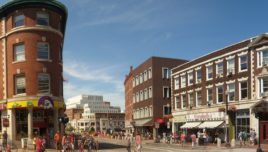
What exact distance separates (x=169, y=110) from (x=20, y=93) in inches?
1373

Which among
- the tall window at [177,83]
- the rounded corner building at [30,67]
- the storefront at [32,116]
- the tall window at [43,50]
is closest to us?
the storefront at [32,116]

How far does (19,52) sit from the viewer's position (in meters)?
38.1

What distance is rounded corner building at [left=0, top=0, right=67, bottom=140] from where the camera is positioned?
37188 millimetres

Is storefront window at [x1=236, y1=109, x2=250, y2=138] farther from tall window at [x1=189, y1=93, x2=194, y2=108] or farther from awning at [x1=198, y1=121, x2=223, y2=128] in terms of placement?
tall window at [x1=189, y1=93, x2=194, y2=108]

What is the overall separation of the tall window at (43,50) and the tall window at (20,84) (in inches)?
106

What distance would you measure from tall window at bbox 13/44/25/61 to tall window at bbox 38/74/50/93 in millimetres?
2503

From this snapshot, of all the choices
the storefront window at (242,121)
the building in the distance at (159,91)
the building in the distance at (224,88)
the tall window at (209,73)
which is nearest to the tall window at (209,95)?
the building in the distance at (224,88)

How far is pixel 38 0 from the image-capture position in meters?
37.5

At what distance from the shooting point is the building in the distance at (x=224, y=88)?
38.9 meters

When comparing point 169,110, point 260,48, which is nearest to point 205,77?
point 260,48

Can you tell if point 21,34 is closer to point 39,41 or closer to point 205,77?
point 39,41

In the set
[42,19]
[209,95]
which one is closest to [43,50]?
[42,19]

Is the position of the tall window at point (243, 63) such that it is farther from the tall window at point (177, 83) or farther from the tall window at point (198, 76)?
the tall window at point (177, 83)

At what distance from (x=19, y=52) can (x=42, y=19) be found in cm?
394
